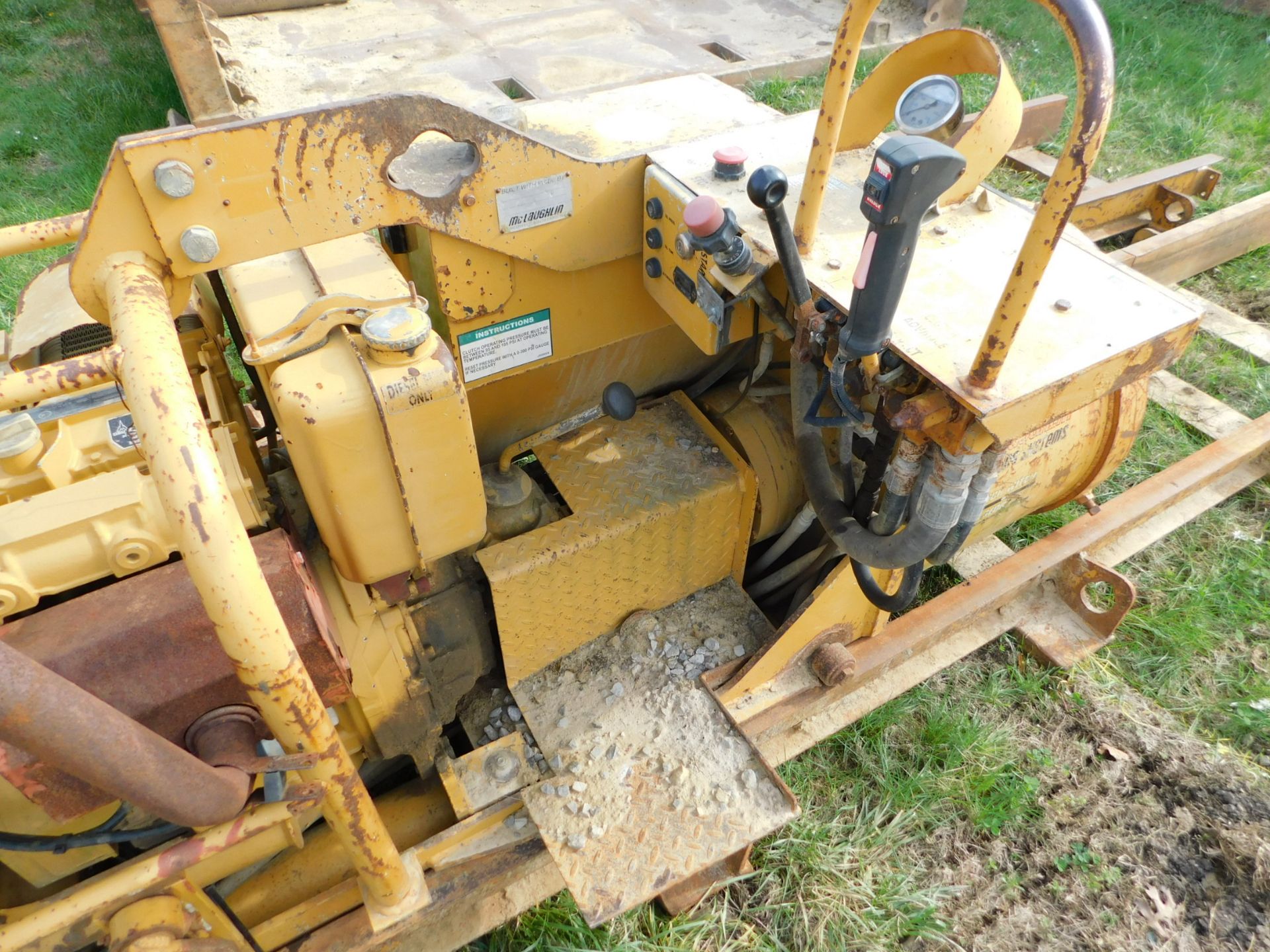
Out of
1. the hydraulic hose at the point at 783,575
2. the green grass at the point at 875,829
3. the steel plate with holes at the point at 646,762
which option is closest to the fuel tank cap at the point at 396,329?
the steel plate with holes at the point at 646,762

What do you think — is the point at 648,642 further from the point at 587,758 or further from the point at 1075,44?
the point at 1075,44

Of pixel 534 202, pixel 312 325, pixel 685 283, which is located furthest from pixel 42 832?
pixel 685 283

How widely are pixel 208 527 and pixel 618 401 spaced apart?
114cm

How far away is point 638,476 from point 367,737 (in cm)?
88

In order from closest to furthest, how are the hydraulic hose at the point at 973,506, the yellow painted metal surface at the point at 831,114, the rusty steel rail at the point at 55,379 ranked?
1. the rusty steel rail at the point at 55,379
2. the yellow painted metal surface at the point at 831,114
3. the hydraulic hose at the point at 973,506

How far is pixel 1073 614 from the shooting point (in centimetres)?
273

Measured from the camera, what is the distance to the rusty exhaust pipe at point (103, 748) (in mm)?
940

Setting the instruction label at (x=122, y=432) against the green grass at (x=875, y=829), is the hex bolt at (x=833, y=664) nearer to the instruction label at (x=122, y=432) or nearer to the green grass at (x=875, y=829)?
the green grass at (x=875, y=829)

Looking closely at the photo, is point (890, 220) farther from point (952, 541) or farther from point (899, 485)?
point (952, 541)

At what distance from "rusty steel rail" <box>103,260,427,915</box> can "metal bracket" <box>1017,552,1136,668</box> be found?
88.5 inches

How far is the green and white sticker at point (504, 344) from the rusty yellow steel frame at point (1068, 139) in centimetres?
75

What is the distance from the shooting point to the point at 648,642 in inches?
85.9

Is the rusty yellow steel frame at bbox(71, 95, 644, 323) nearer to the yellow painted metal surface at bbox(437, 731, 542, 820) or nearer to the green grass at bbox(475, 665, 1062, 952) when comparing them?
the yellow painted metal surface at bbox(437, 731, 542, 820)

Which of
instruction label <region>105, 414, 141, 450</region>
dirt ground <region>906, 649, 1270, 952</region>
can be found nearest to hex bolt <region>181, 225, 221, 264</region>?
instruction label <region>105, 414, 141, 450</region>
